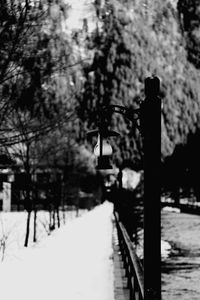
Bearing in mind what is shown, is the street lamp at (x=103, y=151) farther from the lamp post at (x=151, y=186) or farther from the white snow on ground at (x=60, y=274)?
the white snow on ground at (x=60, y=274)

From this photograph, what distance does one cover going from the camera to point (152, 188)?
6391 millimetres

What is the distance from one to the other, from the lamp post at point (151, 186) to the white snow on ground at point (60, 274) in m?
4.39

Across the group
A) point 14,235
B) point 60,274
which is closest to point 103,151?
point 60,274

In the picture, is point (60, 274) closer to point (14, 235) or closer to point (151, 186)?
point (151, 186)

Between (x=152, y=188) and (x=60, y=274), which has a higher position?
(x=152, y=188)

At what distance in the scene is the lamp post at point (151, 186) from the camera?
6.28m

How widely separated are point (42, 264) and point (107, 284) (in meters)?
3.87

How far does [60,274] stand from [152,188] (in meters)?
7.75

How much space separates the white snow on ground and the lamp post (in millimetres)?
4389

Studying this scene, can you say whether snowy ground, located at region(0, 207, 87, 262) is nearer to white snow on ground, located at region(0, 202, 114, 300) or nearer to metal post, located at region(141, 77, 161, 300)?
white snow on ground, located at region(0, 202, 114, 300)

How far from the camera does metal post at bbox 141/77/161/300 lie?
247 inches

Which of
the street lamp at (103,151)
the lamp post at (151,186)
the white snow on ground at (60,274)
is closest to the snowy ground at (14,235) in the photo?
the white snow on ground at (60,274)

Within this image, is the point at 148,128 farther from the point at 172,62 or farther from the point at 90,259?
the point at 172,62

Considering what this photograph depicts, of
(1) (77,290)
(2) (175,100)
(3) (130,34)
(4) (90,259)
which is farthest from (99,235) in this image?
(3) (130,34)
